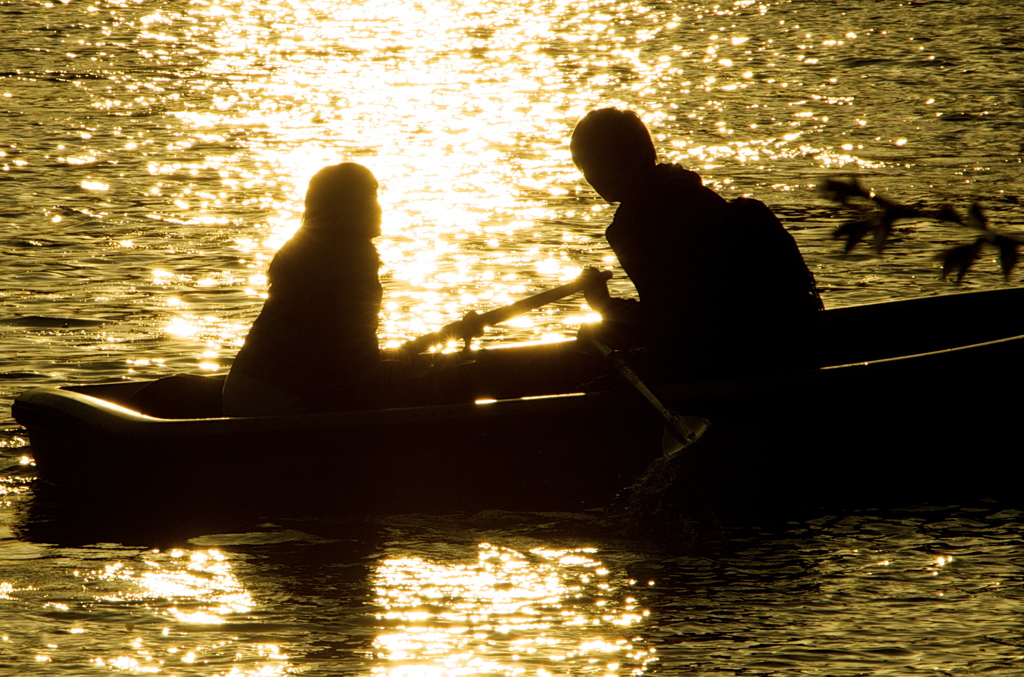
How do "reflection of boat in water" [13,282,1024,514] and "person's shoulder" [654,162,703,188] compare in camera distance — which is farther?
"reflection of boat in water" [13,282,1024,514]

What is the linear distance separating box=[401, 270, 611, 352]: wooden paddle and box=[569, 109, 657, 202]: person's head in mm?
584

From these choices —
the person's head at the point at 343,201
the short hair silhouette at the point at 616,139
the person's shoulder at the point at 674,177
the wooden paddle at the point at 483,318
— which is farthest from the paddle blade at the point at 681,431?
the person's head at the point at 343,201

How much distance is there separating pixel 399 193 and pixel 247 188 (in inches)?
59.6

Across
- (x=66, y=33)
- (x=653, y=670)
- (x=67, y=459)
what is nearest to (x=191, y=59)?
(x=66, y=33)

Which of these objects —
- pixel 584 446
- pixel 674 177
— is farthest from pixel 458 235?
pixel 674 177

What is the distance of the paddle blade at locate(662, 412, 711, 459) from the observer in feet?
19.2

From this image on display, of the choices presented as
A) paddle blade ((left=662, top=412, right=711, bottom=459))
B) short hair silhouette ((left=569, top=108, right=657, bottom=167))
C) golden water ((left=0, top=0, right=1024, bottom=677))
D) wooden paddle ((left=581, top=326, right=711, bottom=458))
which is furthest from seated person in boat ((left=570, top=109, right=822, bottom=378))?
golden water ((left=0, top=0, right=1024, bottom=677))

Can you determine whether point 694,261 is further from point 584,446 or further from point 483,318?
point 483,318

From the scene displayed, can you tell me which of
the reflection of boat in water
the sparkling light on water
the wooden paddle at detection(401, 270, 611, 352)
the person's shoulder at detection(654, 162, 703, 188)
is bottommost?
the sparkling light on water

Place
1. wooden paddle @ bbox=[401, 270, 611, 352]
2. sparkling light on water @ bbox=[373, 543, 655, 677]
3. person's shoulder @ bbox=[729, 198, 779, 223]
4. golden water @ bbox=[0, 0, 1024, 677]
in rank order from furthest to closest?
wooden paddle @ bbox=[401, 270, 611, 352]
person's shoulder @ bbox=[729, 198, 779, 223]
golden water @ bbox=[0, 0, 1024, 677]
sparkling light on water @ bbox=[373, 543, 655, 677]

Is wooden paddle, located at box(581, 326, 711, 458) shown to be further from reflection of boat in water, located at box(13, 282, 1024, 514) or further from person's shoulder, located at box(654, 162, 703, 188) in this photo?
person's shoulder, located at box(654, 162, 703, 188)

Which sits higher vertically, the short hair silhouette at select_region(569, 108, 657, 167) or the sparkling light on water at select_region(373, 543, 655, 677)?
the short hair silhouette at select_region(569, 108, 657, 167)

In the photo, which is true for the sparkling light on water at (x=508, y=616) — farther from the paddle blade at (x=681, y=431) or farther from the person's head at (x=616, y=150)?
the person's head at (x=616, y=150)

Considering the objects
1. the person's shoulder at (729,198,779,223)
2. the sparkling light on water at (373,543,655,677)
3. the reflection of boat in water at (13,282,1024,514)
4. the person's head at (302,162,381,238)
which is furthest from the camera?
the reflection of boat in water at (13,282,1024,514)
